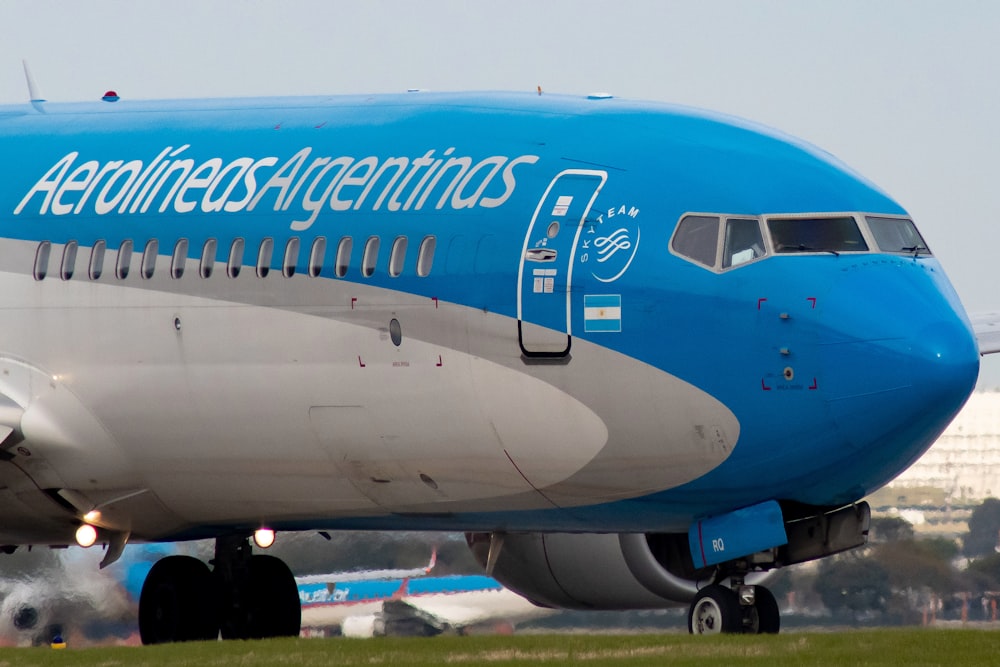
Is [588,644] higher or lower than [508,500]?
lower

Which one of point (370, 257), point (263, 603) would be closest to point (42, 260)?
point (370, 257)

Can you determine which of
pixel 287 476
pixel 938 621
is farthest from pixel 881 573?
pixel 287 476

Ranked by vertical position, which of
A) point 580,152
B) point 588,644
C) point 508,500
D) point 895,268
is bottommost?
point 588,644

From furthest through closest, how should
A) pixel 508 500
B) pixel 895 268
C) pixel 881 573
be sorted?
1. pixel 881 573
2. pixel 508 500
3. pixel 895 268

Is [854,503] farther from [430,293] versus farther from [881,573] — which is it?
[881,573]

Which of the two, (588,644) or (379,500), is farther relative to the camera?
(379,500)

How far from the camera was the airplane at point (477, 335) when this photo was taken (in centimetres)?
1777

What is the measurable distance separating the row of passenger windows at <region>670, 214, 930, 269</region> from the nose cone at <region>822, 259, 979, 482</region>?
0.41 metres

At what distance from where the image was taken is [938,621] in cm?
2464

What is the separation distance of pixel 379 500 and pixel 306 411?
1.11 metres

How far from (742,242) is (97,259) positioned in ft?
21.0

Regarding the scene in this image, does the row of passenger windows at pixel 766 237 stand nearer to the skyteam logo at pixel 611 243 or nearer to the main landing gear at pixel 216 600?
the skyteam logo at pixel 611 243

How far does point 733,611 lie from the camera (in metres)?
18.2

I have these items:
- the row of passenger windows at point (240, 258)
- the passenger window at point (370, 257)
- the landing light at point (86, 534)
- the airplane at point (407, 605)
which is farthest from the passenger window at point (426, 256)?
the airplane at point (407, 605)
